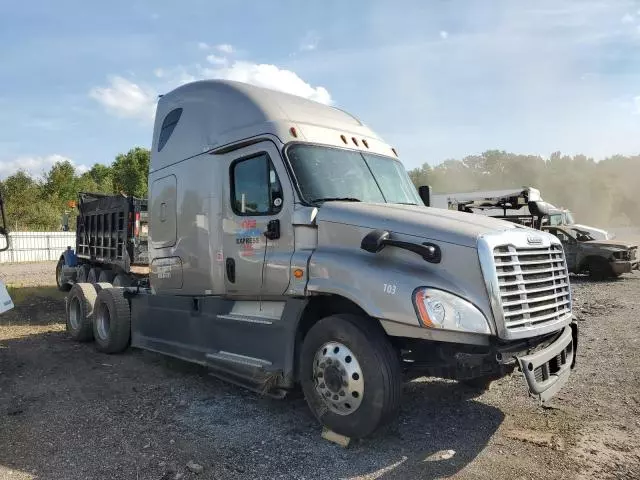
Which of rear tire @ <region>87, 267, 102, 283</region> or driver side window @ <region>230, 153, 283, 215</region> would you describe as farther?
rear tire @ <region>87, 267, 102, 283</region>

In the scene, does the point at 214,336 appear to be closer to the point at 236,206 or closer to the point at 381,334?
the point at 236,206

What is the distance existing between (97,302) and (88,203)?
6344 mm

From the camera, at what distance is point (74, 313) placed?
8.33 metres

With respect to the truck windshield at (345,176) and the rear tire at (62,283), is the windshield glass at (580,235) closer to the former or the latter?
the truck windshield at (345,176)

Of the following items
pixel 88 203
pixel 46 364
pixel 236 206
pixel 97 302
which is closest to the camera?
pixel 236 206

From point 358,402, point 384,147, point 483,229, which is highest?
point 384,147

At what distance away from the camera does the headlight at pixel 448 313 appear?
355 cm

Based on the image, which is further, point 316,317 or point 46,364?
point 46,364

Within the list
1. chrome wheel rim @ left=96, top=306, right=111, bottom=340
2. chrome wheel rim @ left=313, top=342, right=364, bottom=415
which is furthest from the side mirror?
chrome wheel rim @ left=96, top=306, right=111, bottom=340

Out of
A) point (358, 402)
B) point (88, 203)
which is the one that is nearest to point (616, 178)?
point (88, 203)

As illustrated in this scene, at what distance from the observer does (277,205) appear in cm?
470

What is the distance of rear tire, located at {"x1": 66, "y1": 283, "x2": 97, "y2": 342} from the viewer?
796cm

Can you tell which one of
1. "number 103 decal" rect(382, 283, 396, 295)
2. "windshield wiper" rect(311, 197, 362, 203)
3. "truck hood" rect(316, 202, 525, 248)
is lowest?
"number 103 decal" rect(382, 283, 396, 295)

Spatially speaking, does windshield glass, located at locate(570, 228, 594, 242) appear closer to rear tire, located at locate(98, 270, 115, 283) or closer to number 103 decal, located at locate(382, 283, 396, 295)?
rear tire, located at locate(98, 270, 115, 283)
